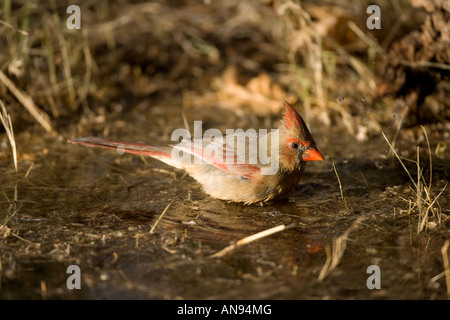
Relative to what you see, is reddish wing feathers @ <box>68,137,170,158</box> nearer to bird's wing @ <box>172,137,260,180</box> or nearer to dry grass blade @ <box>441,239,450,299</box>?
bird's wing @ <box>172,137,260,180</box>

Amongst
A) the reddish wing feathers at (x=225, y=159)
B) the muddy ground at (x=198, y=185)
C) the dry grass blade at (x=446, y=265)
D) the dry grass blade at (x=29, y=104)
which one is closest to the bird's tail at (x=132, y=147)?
the reddish wing feathers at (x=225, y=159)

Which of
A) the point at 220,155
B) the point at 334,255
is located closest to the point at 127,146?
the point at 220,155

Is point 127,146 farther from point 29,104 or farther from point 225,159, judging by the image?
point 29,104

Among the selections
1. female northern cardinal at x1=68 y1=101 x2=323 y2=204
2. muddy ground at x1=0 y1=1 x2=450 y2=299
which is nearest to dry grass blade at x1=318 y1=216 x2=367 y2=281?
muddy ground at x1=0 y1=1 x2=450 y2=299

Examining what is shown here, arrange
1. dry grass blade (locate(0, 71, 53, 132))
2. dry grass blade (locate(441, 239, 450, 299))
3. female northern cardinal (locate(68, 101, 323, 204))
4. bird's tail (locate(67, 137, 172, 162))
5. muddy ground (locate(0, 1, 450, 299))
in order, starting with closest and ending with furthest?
1. dry grass blade (locate(441, 239, 450, 299))
2. muddy ground (locate(0, 1, 450, 299))
3. female northern cardinal (locate(68, 101, 323, 204))
4. bird's tail (locate(67, 137, 172, 162))
5. dry grass blade (locate(0, 71, 53, 132))
